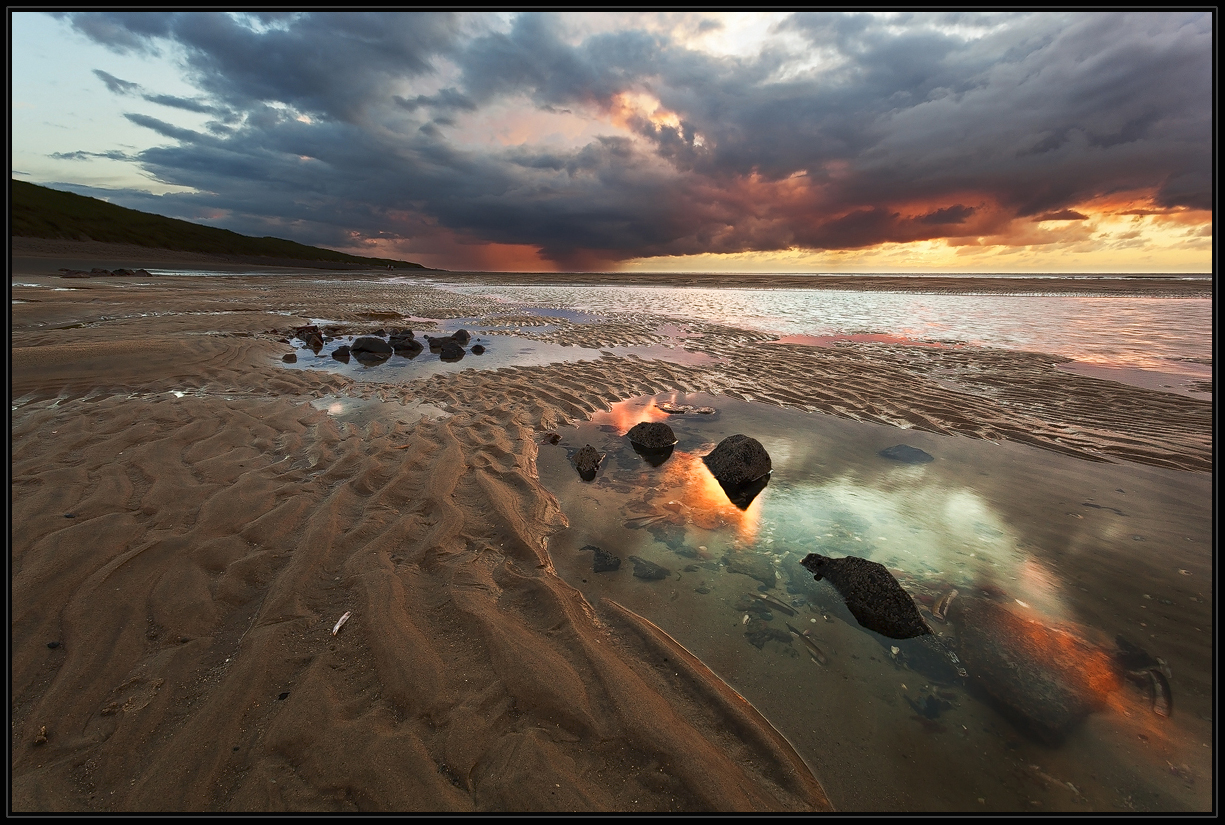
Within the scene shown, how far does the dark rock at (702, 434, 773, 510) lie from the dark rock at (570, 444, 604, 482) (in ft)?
5.71

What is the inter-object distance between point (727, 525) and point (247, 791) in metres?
4.51

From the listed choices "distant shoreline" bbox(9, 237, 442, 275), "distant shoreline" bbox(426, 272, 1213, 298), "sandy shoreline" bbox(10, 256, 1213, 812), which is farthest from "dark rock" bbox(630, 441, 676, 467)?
"distant shoreline" bbox(9, 237, 442, 275)

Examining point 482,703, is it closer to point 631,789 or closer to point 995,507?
point 631,789

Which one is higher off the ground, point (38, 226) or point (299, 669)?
point (38, 226)

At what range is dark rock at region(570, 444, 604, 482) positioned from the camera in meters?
6.58

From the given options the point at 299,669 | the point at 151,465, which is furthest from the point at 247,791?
the point at 151,465

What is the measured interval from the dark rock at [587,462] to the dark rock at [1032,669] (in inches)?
172

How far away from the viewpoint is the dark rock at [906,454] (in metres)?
7.18

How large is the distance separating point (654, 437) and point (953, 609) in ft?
14.7

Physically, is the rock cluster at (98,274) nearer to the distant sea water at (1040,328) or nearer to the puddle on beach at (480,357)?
the puddle on beach at (480,357)

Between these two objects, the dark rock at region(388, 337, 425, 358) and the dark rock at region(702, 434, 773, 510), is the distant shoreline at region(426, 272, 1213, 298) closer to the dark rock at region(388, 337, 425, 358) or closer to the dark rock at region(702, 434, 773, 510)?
the dark rock at region(388, 337, 425, 358)

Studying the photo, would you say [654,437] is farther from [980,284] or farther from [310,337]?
[980,284]

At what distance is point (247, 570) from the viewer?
13.3 feet

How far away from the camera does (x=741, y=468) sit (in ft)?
20.8
